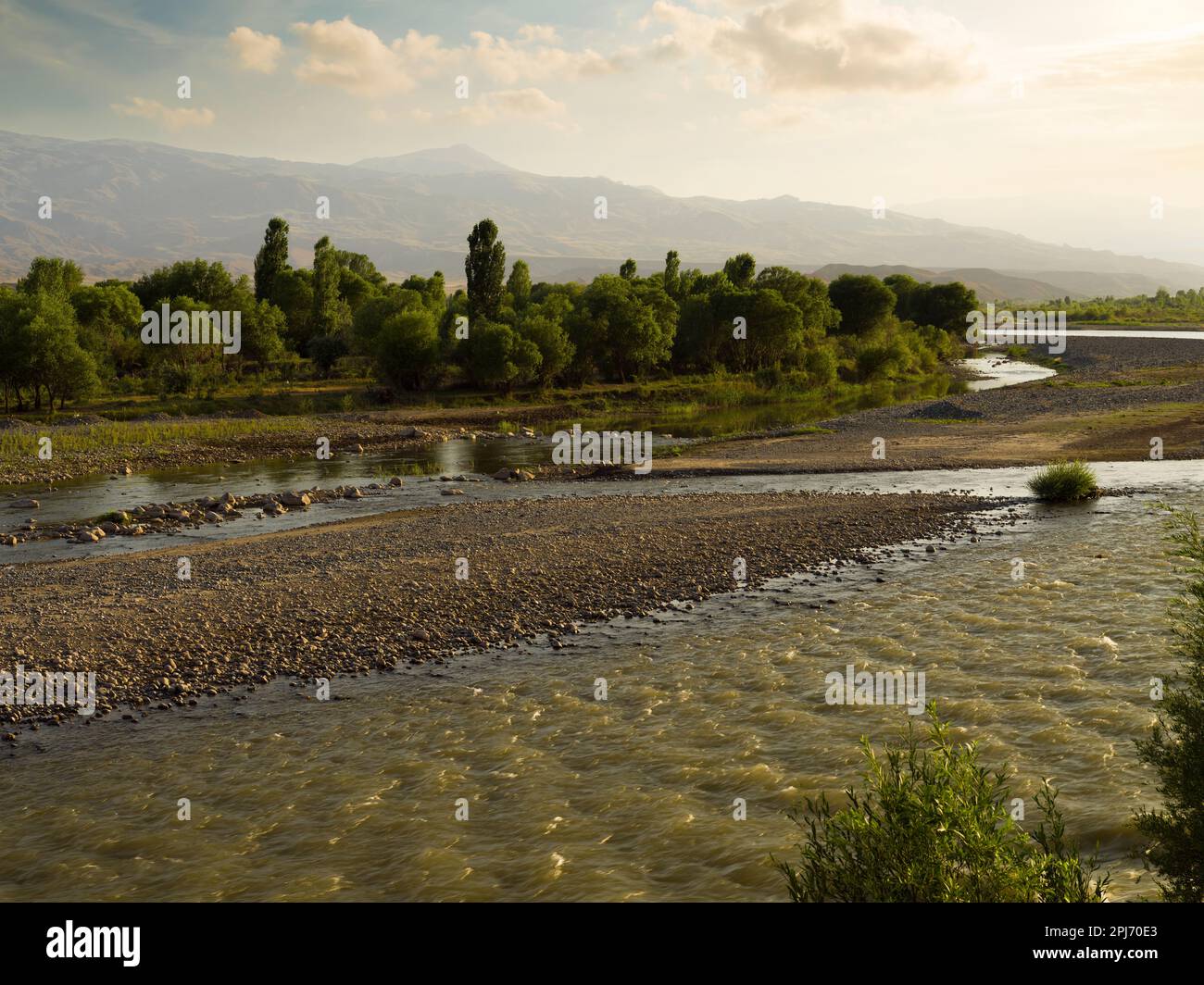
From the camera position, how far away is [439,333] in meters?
96.1

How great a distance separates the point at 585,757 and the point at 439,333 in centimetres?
8522

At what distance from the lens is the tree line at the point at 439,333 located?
267ft

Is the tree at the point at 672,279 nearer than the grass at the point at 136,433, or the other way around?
the grass at the point at 136,433

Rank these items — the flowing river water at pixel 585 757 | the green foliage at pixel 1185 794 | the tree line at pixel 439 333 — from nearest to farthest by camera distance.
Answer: the green foliage at pixel 1185 794, the flowing river water at pixel 585 757, the tree line at pixel 439 333

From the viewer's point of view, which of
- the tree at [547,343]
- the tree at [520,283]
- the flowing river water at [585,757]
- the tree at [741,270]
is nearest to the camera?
the flowing river water at [585,757]

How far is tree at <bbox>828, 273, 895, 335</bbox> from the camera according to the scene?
126m

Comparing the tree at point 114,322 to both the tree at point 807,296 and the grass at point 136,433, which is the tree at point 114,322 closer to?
the grass at point 136,433

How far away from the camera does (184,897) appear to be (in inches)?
446

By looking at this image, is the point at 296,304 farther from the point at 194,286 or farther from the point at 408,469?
the point at 408,469

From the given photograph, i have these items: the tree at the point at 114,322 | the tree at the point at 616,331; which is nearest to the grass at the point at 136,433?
the tree at the point at 114,322

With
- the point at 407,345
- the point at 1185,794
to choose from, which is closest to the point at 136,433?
the point at 407,345

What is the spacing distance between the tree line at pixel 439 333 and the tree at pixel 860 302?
2535 millimetres
